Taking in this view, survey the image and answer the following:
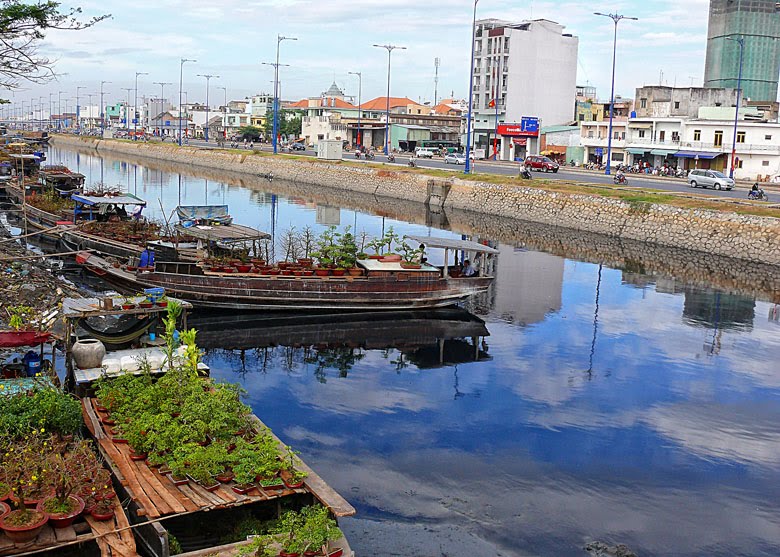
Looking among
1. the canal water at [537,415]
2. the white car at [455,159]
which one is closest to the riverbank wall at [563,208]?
the canal water at [537,415]

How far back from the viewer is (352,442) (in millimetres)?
16875

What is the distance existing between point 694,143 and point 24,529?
242ft

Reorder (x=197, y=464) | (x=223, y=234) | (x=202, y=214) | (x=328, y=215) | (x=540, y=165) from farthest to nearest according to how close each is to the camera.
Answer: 1. (x=540, y=165)
2. (x=328, y=215)
3. (x=202, y=214)
4. (x=223, y=234)
5. (x=197, y=464)

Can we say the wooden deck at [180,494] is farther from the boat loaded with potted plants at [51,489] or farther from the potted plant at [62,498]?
the potted plant at [62,498]

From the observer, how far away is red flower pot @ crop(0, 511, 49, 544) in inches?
394

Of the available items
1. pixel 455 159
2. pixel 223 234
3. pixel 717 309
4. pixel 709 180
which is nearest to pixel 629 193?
pixel 709 180

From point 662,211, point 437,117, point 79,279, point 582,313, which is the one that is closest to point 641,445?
point 582,313

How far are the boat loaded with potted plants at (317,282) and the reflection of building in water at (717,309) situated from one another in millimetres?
7749

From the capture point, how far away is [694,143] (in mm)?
74625

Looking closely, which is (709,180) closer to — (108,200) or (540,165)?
(540,165)

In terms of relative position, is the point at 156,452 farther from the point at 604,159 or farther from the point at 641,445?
the point at 604,159

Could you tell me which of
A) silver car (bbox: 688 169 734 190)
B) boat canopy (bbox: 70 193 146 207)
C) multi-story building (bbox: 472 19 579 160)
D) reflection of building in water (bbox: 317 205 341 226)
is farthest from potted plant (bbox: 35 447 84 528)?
multi-story building (bbox: 472 19 579 160)

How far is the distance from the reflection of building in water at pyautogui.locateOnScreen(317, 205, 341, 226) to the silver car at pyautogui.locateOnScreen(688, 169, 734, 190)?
26.0 metres

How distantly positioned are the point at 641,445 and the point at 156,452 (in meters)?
10.2
